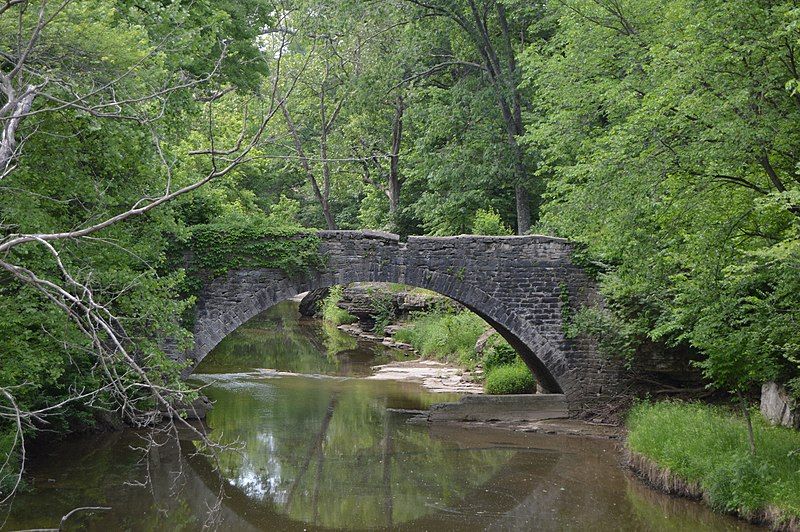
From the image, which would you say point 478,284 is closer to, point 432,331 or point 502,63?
point 432,331

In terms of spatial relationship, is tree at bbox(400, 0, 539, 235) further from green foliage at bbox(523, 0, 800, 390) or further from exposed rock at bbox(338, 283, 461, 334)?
green foliage at bbox(523, 0, 800, 390)

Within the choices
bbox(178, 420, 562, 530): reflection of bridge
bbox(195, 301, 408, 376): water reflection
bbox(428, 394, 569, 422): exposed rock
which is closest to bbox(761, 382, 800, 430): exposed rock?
bbox(178, 420, 562, 530): reflection of bridge

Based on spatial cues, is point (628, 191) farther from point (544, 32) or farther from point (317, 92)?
point (317, 92)

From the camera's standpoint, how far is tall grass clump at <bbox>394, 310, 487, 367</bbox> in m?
21.2

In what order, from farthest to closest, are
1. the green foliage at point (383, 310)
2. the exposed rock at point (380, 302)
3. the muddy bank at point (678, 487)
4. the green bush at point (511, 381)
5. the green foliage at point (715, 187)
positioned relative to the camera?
the green foliage at point (383, 310)
the exposed rock at point (380, 302)
the green bush at point (511, 381)
the green foliage at point (715, 187)
the muddy bank at point (678, 487)

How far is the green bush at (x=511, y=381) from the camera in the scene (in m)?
17.1

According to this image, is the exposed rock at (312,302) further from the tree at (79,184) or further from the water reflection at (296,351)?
the tree at (79,184)

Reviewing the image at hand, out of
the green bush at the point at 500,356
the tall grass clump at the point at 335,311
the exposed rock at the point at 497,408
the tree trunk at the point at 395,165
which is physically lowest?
the exposed rock at the point at 497,408

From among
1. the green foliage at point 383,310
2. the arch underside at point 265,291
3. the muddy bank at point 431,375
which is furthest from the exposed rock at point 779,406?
the green foliage at point 383,310

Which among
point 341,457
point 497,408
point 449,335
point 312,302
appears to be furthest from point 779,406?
point 312,302

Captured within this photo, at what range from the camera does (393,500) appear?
10719mm

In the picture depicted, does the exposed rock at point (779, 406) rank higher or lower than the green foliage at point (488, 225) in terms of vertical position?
lower

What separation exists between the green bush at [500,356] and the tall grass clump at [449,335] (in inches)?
57.5

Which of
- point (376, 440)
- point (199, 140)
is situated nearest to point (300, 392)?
point (376, 440)
